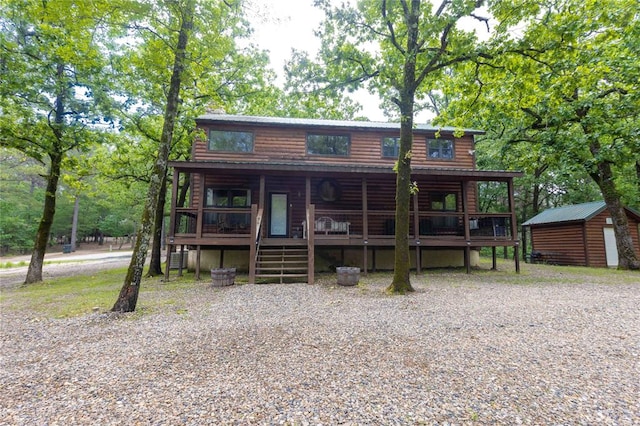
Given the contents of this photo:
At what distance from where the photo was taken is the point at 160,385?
311 centimetres

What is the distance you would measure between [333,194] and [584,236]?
47.2 ft

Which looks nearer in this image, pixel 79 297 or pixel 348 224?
pixel 79 297

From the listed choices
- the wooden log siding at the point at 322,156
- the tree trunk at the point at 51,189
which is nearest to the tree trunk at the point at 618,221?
the wooden log siding at the point at 322,156

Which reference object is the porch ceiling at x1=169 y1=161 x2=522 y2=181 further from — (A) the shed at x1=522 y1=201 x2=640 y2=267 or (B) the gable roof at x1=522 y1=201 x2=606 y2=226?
(A) the shed at x1=522 y1=201 x2=640 y2=267

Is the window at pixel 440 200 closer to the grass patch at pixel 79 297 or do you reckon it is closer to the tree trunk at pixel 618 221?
the tree trunk at pixel 618 221

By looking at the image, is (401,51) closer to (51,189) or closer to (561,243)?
(51,189)

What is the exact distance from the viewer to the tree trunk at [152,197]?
6.08m

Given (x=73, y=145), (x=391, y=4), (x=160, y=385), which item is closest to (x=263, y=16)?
(x=391, y=4)

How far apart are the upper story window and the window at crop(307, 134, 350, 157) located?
2687 mm

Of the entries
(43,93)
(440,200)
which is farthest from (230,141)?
(440,200)

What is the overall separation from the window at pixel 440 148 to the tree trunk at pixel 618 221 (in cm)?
614

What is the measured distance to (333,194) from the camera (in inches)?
514

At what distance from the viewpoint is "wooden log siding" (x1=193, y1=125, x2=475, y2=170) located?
1267 cm

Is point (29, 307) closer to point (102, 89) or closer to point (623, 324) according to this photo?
point (102, 89)
